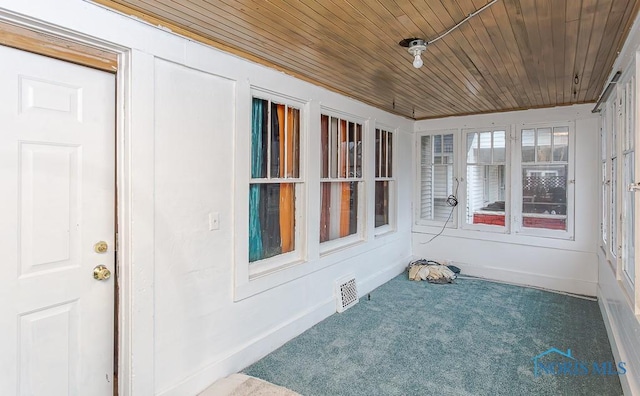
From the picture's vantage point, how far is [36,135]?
1.62 m

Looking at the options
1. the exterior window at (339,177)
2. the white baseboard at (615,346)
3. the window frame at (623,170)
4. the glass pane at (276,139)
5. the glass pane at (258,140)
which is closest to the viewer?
the white baseboard at (615,346)

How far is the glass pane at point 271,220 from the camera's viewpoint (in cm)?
279

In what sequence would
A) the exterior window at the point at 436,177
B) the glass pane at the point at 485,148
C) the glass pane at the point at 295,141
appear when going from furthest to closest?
the exterior window at the point at 436,177 < the glass pane at the point at 485,148 < the glass pane at the point at 295,141

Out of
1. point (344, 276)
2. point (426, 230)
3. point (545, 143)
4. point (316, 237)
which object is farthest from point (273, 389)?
point (545, 143)

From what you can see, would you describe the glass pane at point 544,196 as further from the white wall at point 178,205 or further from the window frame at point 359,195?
the white wall at point 178,205

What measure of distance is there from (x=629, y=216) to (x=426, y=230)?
305 cm

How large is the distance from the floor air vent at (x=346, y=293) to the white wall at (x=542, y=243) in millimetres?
1974

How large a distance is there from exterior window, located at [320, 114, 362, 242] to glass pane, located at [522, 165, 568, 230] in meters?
2.37

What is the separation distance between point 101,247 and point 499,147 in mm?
4851

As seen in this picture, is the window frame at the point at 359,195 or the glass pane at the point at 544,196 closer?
the window frame at the point at 359,195

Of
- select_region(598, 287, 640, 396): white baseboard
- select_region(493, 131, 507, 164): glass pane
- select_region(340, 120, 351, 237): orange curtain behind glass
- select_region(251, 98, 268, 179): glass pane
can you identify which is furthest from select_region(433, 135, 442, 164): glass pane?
select_region(251, 98, 268, 179): glass pane

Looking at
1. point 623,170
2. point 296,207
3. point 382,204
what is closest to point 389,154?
point 382,204

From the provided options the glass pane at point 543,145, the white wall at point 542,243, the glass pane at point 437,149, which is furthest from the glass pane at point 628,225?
the glass pane at point 437,149

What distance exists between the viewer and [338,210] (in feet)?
12.9
